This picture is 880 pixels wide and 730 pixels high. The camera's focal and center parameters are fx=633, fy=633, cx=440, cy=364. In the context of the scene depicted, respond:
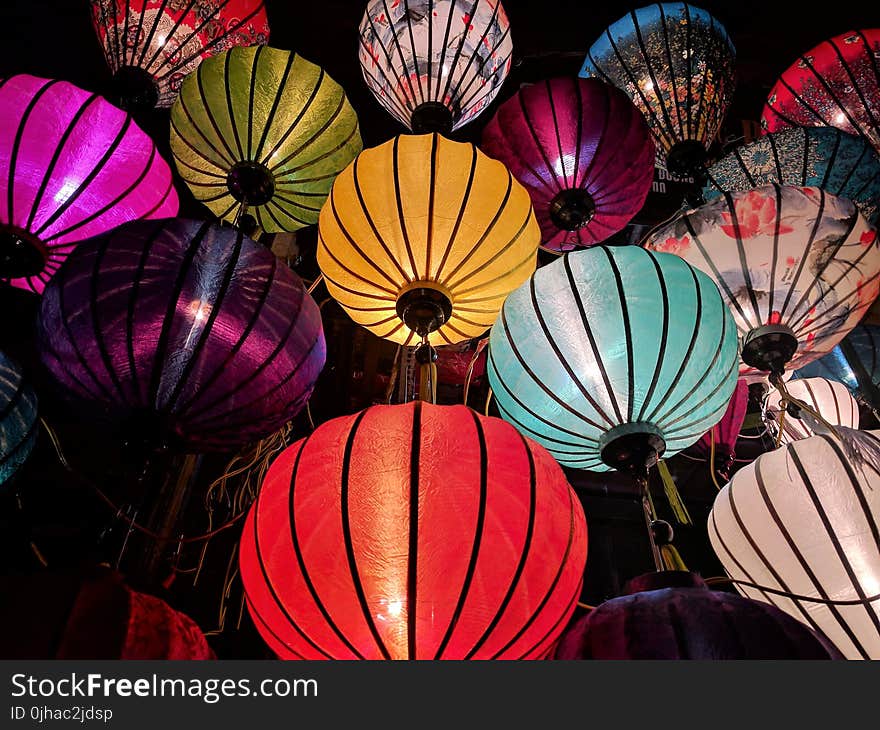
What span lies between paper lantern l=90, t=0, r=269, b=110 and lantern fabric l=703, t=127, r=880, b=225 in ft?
7.97

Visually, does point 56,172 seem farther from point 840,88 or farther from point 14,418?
point 840,88

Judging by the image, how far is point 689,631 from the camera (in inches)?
48.9

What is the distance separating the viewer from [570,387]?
1749 mm

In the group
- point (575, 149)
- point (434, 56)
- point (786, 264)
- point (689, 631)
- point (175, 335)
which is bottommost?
point (689, 631)

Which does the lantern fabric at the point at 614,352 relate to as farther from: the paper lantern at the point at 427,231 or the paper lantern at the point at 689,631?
the paper lantern at the point at 689,631

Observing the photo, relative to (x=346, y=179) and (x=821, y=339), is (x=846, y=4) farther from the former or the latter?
(x=346, y=179)

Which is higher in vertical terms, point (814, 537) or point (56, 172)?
point (56, 172)

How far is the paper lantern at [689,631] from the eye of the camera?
1203mm

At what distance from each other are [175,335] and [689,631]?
1.32 metres

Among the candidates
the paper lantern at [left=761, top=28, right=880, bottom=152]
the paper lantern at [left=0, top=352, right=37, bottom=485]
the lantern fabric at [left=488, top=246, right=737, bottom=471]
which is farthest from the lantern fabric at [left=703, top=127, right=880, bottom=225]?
the paper lantern at [left=0, top=352, right=37, bottom=485]

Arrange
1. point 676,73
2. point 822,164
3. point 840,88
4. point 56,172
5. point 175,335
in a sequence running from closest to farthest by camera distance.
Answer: point 175,335 → point 56,172 → point 822,164 → point 676,73 → point 840,88

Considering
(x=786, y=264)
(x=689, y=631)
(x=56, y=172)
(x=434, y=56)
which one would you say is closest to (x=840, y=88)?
(x=786, y=264)

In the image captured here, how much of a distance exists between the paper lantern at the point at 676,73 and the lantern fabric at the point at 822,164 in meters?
0.25

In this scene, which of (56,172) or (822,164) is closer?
(56,172)
